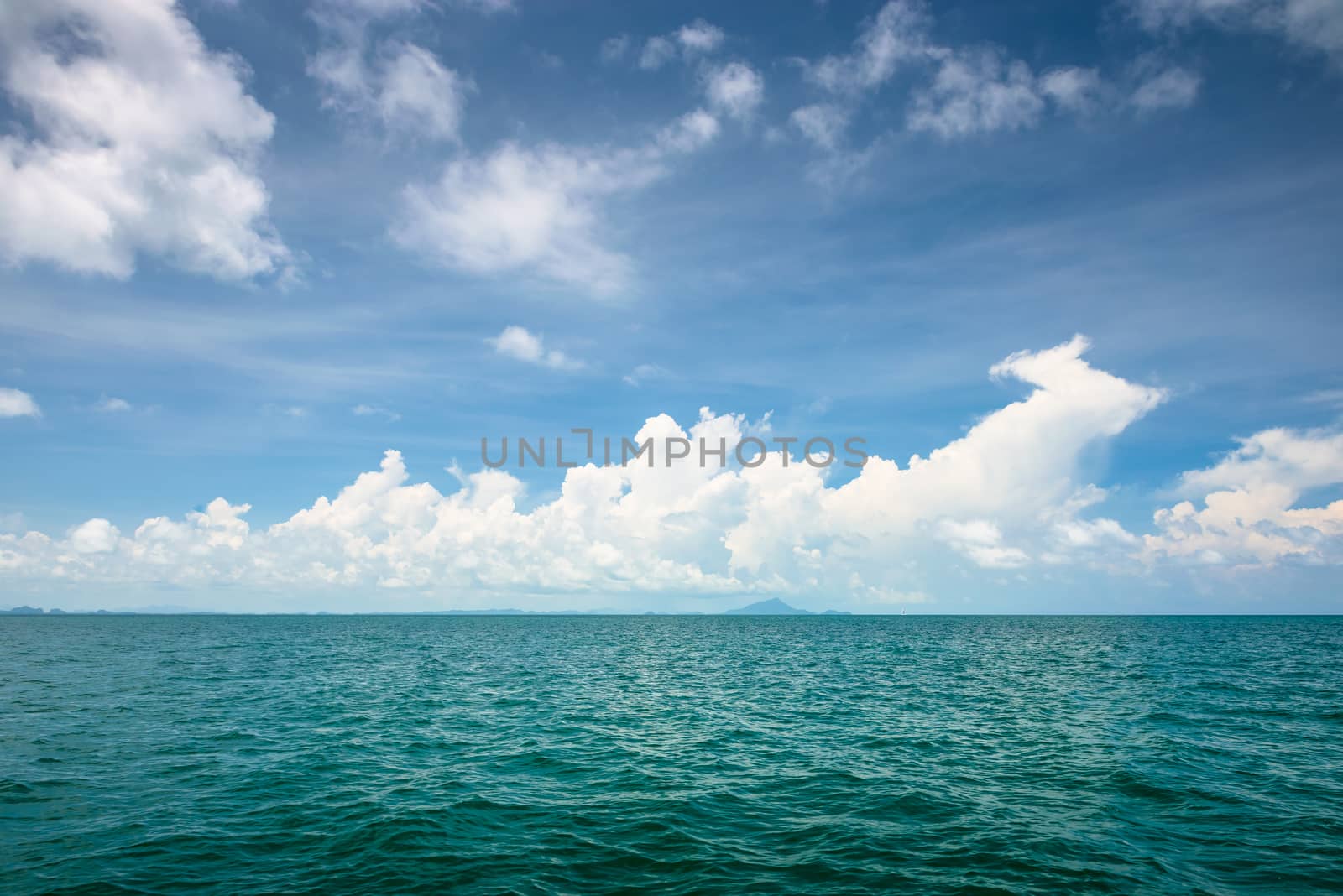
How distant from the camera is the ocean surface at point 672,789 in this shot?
59.1ft

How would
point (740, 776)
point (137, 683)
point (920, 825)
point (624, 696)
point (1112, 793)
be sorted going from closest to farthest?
point (920, 825)
point (1112, 793)
point (740, 776)
point (624, 696)
point (137, 683)

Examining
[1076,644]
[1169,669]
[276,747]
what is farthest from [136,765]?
[1076,644]

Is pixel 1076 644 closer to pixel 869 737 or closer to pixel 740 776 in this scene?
pixel 869 737

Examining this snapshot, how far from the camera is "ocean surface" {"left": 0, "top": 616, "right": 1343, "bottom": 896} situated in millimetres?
18000

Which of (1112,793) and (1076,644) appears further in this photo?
(1076,644)

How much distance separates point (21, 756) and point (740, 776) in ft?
103

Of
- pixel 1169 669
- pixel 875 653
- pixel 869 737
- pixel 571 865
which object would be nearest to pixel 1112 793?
pixel 869 737

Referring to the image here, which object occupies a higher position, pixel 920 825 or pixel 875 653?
pixel 920 825

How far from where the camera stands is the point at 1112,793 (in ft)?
81.6

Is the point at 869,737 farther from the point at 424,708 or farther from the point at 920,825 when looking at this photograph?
the point at 424,708

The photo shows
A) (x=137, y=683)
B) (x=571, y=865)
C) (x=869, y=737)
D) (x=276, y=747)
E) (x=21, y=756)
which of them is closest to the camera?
(x=571, y=865)

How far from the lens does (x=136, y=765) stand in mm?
28016

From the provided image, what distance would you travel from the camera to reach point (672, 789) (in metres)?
25.7

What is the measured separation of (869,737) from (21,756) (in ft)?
129
